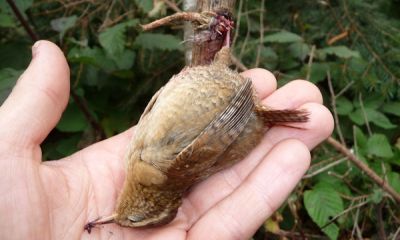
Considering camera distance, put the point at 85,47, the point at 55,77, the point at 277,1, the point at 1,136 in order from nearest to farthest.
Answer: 1. the point at 1,136
2. the point at 55,77
3. the point at 85,47
4. the point at 277,1

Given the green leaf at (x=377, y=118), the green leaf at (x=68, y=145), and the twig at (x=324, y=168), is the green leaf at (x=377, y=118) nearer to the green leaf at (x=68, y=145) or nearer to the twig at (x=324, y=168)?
the twig at (x=324, y=168)

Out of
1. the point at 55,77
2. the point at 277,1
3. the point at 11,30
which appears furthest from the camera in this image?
the point at 277,1

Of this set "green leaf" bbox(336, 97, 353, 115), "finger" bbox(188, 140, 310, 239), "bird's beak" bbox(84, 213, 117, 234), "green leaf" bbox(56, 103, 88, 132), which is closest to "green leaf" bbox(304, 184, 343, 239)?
"finger" bbox(188, 140, 310, 239)

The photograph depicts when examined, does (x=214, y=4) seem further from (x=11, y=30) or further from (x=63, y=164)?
(x=11, y=30)

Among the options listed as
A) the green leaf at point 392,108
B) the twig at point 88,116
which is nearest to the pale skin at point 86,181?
the twig at point 88,116

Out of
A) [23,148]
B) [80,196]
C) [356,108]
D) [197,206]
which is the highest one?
[23,148]

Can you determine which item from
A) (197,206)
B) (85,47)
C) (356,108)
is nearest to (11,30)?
(85,47)
